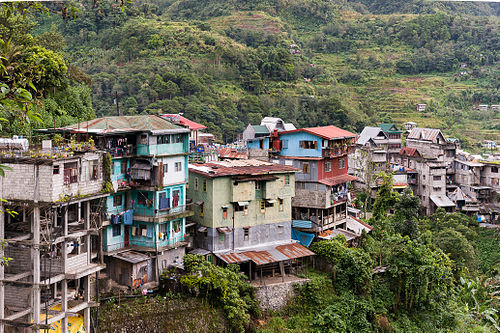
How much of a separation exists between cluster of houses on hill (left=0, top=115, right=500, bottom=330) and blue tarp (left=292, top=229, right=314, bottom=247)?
0.17 feet

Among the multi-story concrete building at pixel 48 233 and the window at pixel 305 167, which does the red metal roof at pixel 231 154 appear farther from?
the multi-story concrete building at pixel 48 233

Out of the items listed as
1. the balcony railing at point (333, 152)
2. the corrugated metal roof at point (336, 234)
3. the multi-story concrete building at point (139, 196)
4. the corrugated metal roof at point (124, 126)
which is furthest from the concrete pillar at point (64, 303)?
the balcony railing at point (333, 152)

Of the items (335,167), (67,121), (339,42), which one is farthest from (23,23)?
(339,42)

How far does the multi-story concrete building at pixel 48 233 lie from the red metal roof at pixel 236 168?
5699mm

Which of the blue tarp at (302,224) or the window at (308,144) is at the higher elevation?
the window at (308,144)

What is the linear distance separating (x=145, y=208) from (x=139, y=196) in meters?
0.54

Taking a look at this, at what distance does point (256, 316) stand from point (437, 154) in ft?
95.4

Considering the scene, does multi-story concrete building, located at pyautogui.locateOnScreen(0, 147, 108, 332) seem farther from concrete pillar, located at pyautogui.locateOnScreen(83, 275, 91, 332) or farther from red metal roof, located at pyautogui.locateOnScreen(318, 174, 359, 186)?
red metal roof, located at pyautogui.locateOnScreen(318, 174, 359, 186)

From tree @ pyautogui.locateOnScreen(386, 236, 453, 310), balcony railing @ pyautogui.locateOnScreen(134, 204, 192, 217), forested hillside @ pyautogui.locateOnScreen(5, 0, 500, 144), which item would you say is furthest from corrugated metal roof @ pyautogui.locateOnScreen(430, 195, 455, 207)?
balcony railing @ pyautogui.locateOnScreen(134, 204, 192, 217)

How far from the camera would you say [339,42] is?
281 feet

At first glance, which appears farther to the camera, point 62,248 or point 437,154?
point 437,154

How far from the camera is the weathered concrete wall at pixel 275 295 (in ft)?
72.5

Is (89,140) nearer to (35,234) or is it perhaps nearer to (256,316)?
(35,234)

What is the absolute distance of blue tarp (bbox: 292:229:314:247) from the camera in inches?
1066
